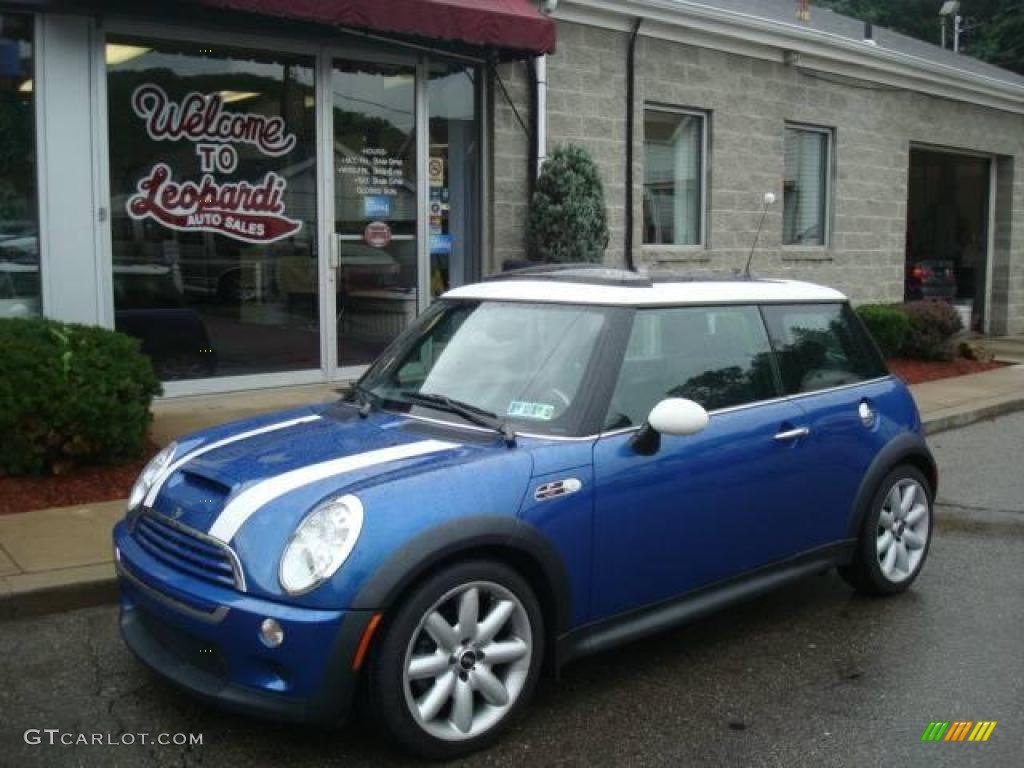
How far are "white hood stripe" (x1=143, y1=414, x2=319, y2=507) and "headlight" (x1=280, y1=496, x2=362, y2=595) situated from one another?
0.81 metres

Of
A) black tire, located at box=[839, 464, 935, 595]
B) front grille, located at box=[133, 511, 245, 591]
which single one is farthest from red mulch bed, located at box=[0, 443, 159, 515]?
black tire, located at box=[839, 464, 935, 595]

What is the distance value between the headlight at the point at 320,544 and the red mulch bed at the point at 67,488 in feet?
11.8

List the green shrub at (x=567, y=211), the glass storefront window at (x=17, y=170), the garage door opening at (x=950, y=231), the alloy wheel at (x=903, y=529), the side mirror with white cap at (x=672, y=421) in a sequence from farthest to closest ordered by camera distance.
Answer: the garage door opening at (x=950, y=231) → the green shrub at (x=567, y=211) → the glass storefront window at (x=17, y=170) → the alloy wheel at (x=903, y=529) → the side mirror with white cap at (x=672, y=421)

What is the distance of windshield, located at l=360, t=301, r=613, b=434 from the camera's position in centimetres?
415

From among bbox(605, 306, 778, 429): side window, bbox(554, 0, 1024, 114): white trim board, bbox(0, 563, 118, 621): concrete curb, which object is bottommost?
bbox(0, 563, 118, 621): concrete curb

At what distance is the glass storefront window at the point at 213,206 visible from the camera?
28.7 ft

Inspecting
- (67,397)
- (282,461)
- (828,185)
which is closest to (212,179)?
(67,397)

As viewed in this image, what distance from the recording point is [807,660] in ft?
14.9

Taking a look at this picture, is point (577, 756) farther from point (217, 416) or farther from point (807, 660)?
point (217, 416)

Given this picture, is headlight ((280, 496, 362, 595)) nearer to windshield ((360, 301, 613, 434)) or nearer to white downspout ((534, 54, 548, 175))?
windshield ((360, 301, 613, 434))

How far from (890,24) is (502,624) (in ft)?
130

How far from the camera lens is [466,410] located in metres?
4.21

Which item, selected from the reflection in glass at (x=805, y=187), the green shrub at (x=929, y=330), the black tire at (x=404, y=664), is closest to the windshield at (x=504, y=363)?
the black tire at (x=404, y=664)

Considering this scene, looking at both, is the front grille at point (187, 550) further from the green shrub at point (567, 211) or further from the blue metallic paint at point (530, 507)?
the green shrub at point (567, 211)
